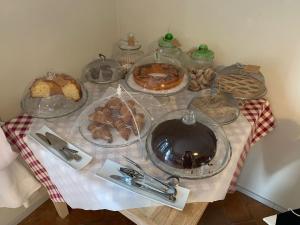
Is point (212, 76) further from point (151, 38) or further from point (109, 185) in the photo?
point (109, 185)

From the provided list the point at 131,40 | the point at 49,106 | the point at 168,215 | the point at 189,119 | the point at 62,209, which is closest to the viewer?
the point at 168,215

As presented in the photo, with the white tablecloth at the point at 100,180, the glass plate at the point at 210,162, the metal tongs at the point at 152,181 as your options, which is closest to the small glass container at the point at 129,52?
the white tablecloth at the point at 100,180

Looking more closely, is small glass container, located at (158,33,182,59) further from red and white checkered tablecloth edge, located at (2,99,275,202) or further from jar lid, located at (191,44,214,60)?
red and white checkered tablecloth edge, located at (2,99,275,202)

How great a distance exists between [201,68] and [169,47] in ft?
0.58

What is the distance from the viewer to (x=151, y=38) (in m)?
1.43

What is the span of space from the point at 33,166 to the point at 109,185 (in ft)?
1.32

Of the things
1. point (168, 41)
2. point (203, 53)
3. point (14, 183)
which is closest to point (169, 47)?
point (168, 41)

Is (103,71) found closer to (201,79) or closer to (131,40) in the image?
(131,40)

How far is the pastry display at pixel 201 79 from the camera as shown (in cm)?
119

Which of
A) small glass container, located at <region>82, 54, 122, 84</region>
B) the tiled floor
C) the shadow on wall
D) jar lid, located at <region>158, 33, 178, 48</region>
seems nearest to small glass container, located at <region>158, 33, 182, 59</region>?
jar lid, located at <region>158, 33, 178, 48</region>

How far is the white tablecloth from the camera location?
788 millimetres

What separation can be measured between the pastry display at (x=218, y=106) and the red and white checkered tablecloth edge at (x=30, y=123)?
6 centimetres

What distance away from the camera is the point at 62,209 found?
1.44 m

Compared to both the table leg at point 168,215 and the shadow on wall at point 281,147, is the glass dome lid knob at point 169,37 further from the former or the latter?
the table leg at point 168,215
